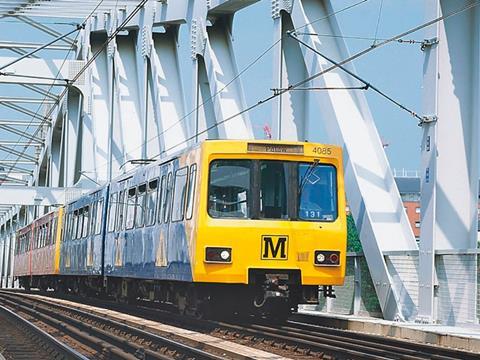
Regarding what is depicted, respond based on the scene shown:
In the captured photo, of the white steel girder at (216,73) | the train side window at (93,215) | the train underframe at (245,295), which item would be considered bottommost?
the train underframe at (245,295)

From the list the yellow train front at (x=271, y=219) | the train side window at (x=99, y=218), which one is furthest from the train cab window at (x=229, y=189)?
the train side window at (x=99, y=218)

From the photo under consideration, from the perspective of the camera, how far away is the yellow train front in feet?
54.9

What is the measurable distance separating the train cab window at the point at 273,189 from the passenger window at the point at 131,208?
5343 millimetres

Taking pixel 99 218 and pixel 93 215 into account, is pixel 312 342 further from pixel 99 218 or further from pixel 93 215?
pixel 93 215

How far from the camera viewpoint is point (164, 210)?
19062 mm

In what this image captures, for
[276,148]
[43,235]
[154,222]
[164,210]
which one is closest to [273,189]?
[276,148]

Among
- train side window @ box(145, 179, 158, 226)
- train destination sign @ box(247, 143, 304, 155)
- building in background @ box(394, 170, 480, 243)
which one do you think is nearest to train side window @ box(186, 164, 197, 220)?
train destination sign @ box(247, 143, 304, 155)

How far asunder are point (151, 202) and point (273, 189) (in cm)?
371

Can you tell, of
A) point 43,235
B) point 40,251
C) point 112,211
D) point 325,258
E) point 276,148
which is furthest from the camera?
point 40,251

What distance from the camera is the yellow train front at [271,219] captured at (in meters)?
16.7

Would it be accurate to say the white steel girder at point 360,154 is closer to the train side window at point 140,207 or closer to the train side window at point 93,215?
the train side window at point 140,207

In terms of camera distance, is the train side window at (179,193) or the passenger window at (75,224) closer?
the train side window at (179,193)

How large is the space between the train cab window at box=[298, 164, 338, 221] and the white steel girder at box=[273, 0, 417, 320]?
367 centimetres

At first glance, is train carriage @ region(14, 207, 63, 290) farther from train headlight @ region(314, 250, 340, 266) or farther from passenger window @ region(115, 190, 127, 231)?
train headlight @ region(314, 250, 340, 266)
